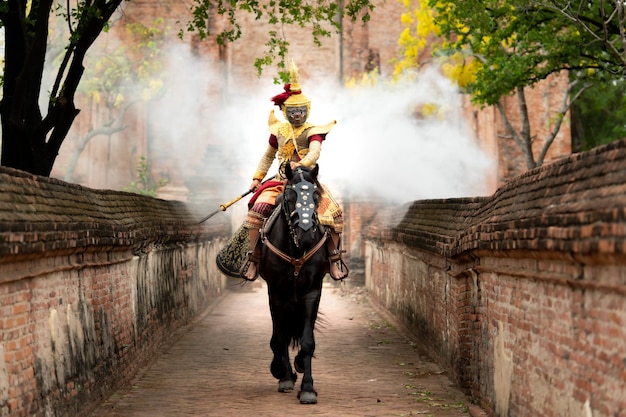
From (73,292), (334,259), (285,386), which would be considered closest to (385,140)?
(334,259)

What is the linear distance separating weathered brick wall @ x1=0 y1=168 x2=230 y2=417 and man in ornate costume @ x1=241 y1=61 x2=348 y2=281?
1488mm

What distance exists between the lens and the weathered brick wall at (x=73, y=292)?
7168 mm

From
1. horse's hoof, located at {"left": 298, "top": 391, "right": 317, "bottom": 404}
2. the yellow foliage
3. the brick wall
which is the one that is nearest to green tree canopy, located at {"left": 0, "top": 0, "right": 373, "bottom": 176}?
horse's hoof, located at {"left": 298, "top": 391, "right": 317, "bottom": 404}

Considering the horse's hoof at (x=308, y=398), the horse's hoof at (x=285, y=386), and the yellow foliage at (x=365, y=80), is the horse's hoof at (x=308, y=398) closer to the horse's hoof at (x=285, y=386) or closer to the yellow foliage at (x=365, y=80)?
the horse's hoof at (x=285, y=386)

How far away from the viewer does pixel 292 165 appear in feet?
35.2

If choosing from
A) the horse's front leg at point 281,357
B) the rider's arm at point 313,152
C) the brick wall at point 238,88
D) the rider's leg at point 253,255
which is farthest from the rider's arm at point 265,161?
the brick wall at point 238,88

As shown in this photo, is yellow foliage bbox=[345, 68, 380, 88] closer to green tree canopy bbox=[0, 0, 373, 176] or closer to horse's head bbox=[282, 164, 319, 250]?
green tree canopy bbox=[0, 0, 373, 176]

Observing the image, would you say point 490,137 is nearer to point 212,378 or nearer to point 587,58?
point 587,58

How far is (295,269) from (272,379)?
72.3 inches

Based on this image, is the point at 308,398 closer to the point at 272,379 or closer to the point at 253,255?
the point at 272,379

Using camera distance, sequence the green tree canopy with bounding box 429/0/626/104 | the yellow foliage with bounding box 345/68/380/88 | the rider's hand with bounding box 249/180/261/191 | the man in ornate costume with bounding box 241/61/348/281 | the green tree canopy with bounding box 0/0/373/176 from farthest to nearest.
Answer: the yellow foliage with bounding box 345/68/380/88, the green tree canopy with bounding box 429/0/626/104, the green tree canopy with bounding box 0/0/373/176, the rider's hand with bounding box 249/180/261/191, the man in ornate costume with bounding box 241/61/348/281

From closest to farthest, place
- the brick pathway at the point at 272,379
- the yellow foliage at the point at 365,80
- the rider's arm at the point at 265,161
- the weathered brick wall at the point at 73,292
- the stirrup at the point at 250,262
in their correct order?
the weathered brick wall at the point at 73,292 < the brick pathway at the point at 272,379 < the stirrup at the point at 250,262 < the rider's arm at the point at 265,161 < the yellow foliage at the point at 365,80

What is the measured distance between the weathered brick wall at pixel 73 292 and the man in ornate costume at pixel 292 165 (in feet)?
4.88

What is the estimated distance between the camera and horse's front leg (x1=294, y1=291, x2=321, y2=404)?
395 inches
